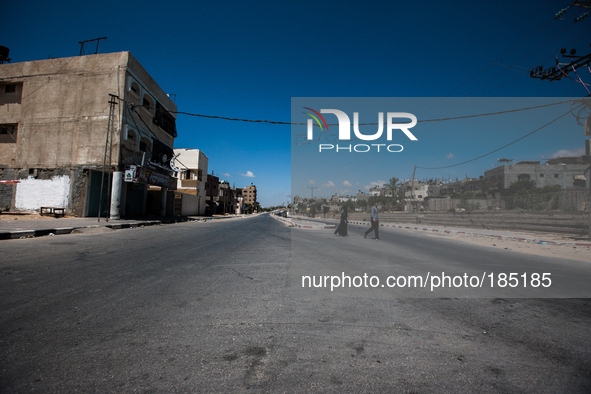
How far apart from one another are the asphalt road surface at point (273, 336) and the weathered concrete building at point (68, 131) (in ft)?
60.4

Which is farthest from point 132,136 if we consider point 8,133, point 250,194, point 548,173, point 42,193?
point 250,194

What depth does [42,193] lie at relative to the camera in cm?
2019

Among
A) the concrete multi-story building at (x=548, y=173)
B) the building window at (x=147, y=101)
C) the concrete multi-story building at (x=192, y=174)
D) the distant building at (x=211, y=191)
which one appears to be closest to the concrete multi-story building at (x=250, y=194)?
the distant building at (x=211, y=191)

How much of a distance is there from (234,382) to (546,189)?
36.4 meters

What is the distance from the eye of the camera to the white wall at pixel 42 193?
19875mm

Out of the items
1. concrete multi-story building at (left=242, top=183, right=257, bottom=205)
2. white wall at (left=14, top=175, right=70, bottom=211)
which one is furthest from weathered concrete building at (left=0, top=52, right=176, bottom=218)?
concrete multi-story building at (left=242, top=183, right=257, bottom=205)

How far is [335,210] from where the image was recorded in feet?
192

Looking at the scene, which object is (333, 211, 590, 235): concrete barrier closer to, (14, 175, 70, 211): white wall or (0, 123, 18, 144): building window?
(14, 175, 70, 211): white wall

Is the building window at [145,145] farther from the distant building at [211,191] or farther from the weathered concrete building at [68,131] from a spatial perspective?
the distant building at [211,191]

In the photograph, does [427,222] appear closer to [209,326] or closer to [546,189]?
[546,189]

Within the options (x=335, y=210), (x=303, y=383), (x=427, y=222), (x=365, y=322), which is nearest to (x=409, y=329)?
(x=365, y=322)

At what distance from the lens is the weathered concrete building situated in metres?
20.0

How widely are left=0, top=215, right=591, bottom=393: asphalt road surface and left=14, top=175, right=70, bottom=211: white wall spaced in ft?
63.8

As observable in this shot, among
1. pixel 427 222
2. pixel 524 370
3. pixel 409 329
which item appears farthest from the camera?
pixel 427 222
